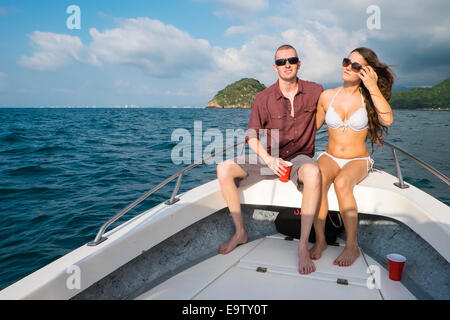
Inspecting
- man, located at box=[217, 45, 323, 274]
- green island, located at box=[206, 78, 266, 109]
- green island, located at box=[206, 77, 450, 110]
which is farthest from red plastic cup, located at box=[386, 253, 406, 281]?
green island, located at box=[206, 78, 266, 109]

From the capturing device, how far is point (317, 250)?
244 centimetres

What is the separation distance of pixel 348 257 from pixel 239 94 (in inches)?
5224

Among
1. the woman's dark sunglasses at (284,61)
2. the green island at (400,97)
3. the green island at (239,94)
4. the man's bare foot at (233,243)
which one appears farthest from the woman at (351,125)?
Result: the green island at (239,94)

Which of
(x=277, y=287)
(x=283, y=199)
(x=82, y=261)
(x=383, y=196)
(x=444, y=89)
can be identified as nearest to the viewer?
(x=82, y=261)

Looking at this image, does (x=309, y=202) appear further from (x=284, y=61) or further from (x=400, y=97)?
(x=400, y=97)

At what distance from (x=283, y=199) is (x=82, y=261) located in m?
1.73

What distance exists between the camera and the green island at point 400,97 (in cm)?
10550

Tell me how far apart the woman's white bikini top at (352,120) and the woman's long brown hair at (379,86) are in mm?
50

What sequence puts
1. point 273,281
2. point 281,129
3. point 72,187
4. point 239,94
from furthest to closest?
point 239,94
point 72,187
point 281,129
point 273,281

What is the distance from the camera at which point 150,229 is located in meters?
2.10

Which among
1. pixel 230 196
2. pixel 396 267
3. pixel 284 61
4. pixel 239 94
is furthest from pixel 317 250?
pixel 239 94

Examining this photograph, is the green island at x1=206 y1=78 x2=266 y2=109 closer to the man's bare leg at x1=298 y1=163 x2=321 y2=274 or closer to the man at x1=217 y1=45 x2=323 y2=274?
the man at x1=217 y1=45 x2=323 y2=274
